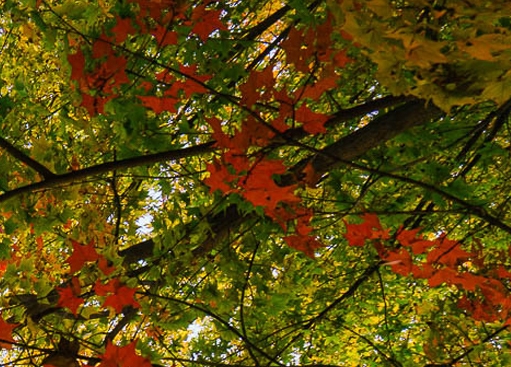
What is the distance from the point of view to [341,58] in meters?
1.81

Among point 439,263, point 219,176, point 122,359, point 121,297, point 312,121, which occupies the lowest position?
point 122,359

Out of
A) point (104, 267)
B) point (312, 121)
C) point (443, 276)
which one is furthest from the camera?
point (443, 276)

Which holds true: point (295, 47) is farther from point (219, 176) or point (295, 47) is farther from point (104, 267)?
point (104, 267)

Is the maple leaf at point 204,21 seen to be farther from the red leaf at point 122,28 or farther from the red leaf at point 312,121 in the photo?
the red leaf at point 312,121

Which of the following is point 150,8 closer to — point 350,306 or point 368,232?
point 368,232

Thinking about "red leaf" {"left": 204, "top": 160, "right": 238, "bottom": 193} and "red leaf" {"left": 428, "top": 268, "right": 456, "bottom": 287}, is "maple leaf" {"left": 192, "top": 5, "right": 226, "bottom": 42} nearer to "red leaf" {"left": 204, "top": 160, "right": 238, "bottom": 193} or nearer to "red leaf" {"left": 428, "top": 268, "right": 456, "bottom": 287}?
"red leaf" {"left": 204, "top": 160, "right": 238, "bottom": 193}

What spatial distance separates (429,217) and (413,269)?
1004mm

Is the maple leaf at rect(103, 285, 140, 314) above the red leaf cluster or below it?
below

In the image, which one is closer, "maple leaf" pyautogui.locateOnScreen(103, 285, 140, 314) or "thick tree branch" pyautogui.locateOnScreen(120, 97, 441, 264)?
"maple leaf" pyautogui.locateOnScreen(103, 285, 140, 314)

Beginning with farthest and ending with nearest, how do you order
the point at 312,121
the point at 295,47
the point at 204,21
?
the point at 204,21, the point at 312,121, the point at 295,47

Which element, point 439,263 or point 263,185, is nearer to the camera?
point 263,185

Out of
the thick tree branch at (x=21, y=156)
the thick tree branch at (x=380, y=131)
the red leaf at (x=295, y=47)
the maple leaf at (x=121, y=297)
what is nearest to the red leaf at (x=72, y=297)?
the maple leaf at (x=121, y=297)

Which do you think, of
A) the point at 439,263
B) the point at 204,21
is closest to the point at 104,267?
the point at 204,21

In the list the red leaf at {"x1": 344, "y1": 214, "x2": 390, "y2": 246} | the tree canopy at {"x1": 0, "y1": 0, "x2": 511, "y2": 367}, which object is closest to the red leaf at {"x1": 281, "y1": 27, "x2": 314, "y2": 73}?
the tree canopy at {"x1": 0, "y1": 0, "x2": 511, "y2": 367}
